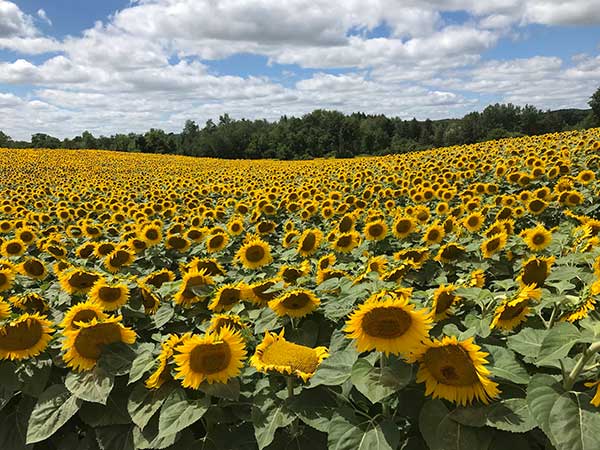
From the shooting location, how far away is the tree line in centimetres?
8525

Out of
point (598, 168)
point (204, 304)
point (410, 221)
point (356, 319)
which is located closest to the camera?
point (356, 319)

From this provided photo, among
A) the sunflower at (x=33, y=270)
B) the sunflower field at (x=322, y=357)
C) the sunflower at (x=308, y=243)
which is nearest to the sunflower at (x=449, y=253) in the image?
the sunflower field at (x=322, y=357)

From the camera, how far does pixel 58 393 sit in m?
2.64

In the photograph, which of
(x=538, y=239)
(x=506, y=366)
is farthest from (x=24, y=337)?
(x=538, y=239)

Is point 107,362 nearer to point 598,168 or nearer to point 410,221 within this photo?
point 410,221

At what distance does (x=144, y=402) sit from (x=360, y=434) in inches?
46.8

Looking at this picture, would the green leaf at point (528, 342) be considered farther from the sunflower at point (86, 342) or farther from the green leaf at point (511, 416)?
the sunflower at point (86, 342)

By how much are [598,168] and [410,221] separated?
5372 millimetres

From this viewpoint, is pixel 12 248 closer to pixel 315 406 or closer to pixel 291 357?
pixel 291 357

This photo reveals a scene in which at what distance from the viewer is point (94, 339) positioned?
262 cm

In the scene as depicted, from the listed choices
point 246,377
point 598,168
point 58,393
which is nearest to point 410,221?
point 246,377

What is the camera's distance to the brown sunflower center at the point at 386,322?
199 centimetres

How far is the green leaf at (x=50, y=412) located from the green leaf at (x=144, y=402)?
36 cm

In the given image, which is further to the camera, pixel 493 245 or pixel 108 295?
pixel 493 245
